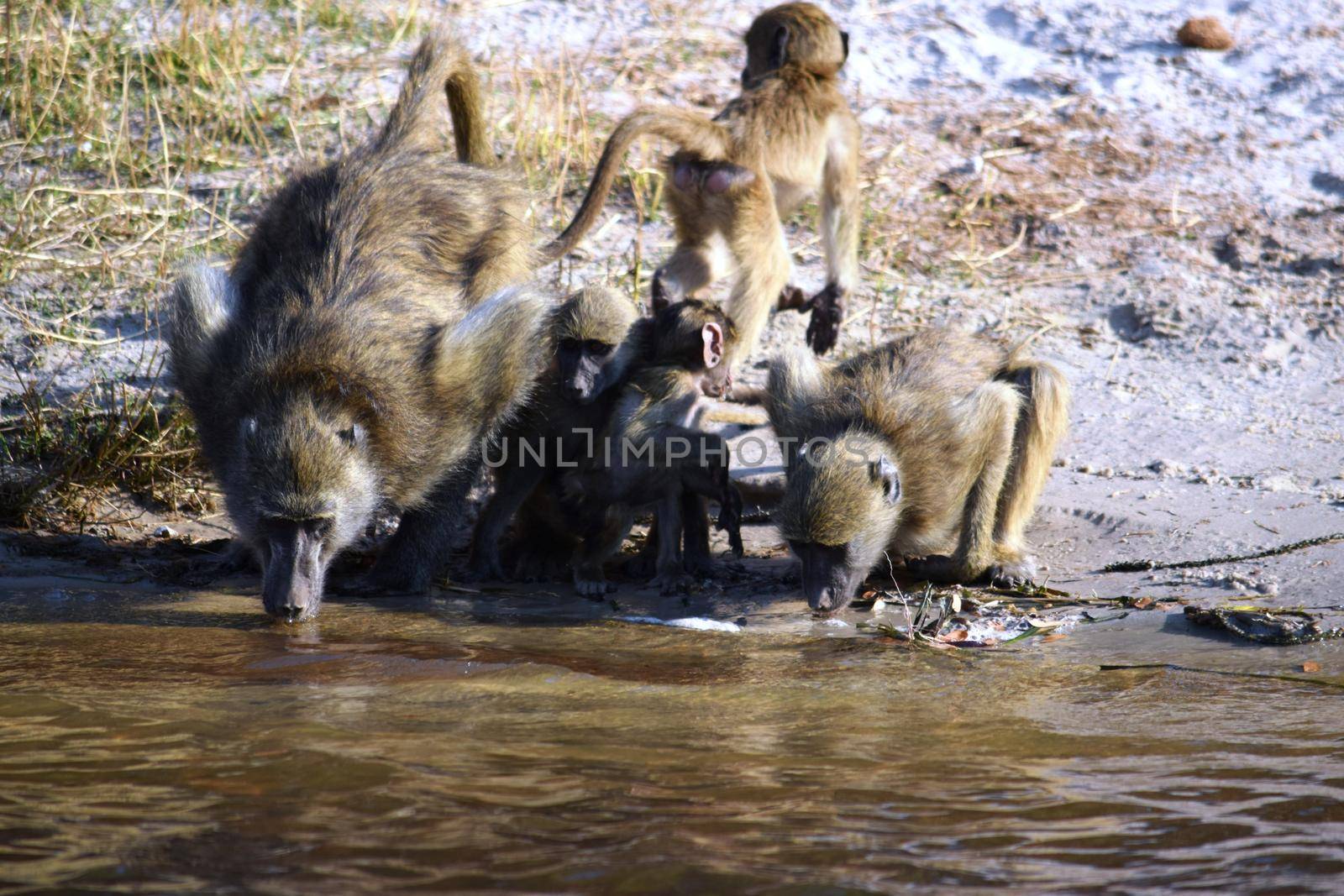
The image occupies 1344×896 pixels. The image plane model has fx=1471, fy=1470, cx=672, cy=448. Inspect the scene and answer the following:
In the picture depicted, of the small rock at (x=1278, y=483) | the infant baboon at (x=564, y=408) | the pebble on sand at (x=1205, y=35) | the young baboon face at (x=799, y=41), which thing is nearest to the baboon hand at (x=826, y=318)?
the young baboon face at (x=799, y=41)

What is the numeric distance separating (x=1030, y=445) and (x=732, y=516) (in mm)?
1210

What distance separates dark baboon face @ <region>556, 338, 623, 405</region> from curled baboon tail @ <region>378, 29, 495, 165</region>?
111cm

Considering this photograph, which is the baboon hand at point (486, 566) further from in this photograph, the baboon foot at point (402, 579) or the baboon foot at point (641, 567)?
the baboon foot at point (641, 567)

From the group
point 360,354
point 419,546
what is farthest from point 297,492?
point 419,546

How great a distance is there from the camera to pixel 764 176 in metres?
7.50

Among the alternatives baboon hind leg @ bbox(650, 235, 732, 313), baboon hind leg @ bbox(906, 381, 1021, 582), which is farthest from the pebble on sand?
baboon hind leg @ bbox(906, 381, 1021, 582)

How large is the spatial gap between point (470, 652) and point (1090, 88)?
7467 mm

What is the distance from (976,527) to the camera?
5.66m

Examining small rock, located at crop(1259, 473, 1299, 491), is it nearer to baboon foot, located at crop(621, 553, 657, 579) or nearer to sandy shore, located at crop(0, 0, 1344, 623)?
sandy shore, located at crop(0, 0, 1344, 623)

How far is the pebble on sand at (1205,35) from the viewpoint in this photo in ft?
35.3

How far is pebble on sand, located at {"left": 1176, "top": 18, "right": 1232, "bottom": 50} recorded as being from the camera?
10.7m

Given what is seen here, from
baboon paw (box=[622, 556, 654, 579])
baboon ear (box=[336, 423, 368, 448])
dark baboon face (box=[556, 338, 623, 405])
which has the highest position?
dark baboon face (box=[556, 338, 623, 405])

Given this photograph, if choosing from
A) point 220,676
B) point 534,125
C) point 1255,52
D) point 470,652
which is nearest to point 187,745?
point 220,676

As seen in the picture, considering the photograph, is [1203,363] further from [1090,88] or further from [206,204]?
[206,204]
